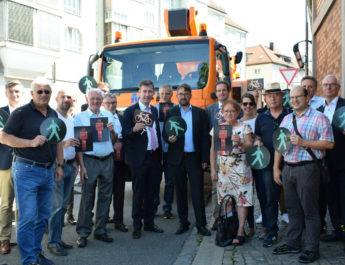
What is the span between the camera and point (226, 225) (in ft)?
17.2

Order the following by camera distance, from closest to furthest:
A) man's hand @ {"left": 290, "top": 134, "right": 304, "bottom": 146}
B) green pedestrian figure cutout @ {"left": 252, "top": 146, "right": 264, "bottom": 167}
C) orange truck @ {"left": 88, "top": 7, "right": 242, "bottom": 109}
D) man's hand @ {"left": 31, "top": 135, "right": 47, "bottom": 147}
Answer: man's hand @ {"left": 31, "top": 135, "right": 47, "bottom": 147}
man's hand @ {"left": 290, "top": 134, "right": 304, "bottom": 146}
green pedestrian figure cutout @ {"left": 252, "top": 146, "right": 264, "bottom": 167}
orange truck @ {"left": 88, "top": 7, "right": 242, "bottom": 109}

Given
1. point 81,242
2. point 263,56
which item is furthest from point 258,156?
point 263,56

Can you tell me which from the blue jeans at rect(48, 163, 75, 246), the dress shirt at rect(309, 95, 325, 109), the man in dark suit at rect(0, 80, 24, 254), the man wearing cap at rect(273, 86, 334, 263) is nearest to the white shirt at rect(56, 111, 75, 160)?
the blue jeans at rect(48, 163, 75, 246)

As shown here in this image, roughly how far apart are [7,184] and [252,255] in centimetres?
313

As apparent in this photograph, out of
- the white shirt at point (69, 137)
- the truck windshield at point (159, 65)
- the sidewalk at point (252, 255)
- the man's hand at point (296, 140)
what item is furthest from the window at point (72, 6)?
the man's hand at point (296, 140)

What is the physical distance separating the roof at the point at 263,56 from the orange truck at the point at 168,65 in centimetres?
6736

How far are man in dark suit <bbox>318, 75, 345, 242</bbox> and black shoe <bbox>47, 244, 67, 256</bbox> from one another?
327cm

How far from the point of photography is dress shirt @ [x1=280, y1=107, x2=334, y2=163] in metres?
4.50

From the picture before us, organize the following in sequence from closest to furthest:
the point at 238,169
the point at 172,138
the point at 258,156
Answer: the point at 258,156 < the point at 238,169 < the point at 172,138

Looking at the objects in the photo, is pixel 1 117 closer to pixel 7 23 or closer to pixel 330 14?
pixel 330 14

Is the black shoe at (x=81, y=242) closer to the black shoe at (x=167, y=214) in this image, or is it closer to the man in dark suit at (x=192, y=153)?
the man in dark suit at (x=192, y=153)

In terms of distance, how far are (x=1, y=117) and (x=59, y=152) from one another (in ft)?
2.87

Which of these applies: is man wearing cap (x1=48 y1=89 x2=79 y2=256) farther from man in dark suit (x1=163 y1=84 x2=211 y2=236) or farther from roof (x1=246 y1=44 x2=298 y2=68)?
roof (x1=246 y1=44 x2=298 y2=68)

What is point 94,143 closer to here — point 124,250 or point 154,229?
point 124,250
